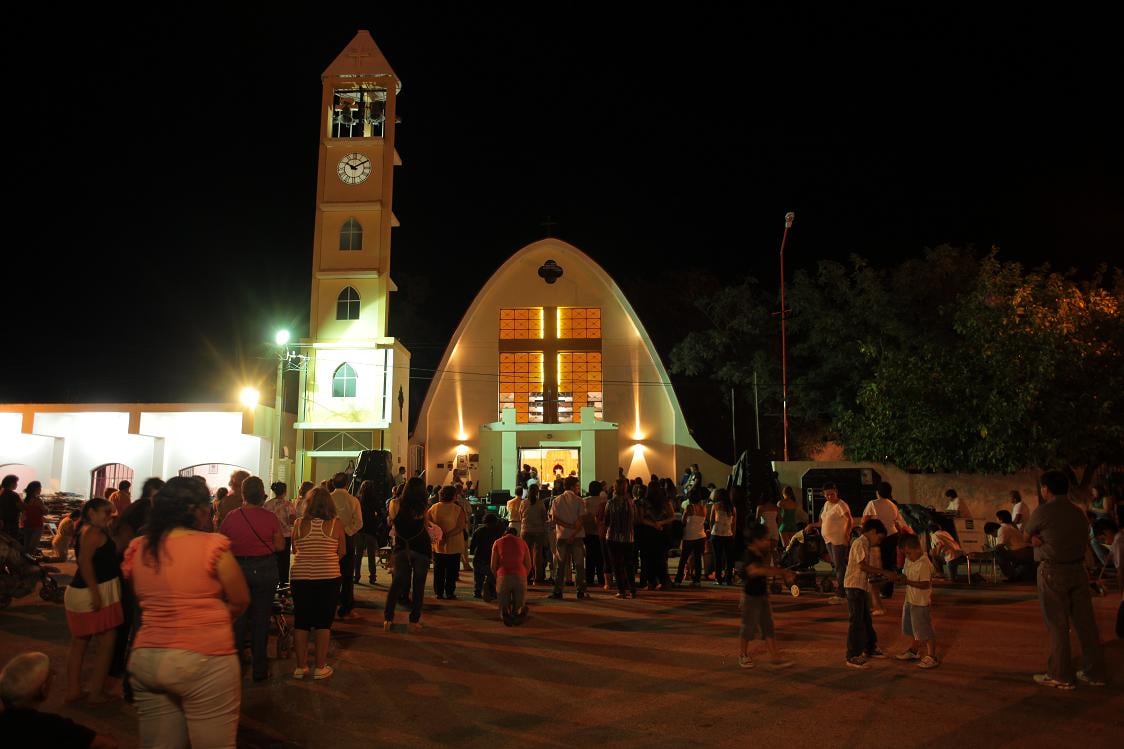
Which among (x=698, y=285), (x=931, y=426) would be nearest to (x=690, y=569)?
(x=931, y=426)

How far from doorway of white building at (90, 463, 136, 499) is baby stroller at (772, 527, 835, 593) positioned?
17.1m

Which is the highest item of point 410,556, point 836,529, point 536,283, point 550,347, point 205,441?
point 536,283

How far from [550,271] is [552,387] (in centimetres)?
397

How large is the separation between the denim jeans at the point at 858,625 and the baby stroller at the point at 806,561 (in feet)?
15.2

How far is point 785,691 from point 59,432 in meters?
20.8

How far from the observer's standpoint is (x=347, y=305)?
25984 millimetres

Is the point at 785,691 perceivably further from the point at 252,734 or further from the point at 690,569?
the point at 690,569

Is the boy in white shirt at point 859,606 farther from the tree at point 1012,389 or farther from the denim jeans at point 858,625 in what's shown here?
the tree at point 1012,389

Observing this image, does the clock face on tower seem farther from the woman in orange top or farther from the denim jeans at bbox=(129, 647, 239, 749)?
the denim jeans at bbox=(129, 647, 239, 749)

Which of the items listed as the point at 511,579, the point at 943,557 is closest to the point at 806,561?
the point at 943,557

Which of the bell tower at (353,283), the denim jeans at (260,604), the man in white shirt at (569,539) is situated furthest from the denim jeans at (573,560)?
the bell tower at (353,283)

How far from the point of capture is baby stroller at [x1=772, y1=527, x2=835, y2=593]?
38.4 ft

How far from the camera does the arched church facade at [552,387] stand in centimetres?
2641

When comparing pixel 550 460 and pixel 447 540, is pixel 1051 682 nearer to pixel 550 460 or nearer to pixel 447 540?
pixel 447 540
